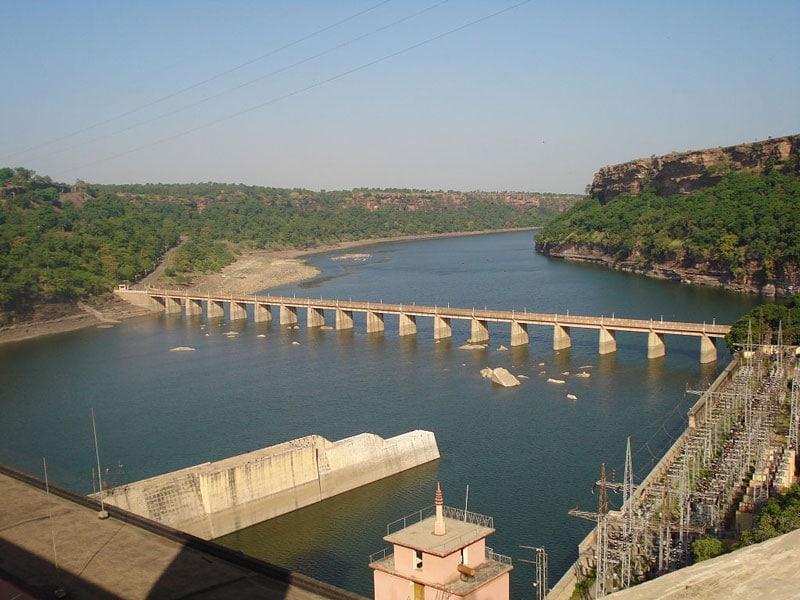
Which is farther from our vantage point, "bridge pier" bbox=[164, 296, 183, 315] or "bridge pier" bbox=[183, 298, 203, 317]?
"bridge pier" bbox=[164, 296, 183, 315]

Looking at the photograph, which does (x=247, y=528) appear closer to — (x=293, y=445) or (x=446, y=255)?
(x=293, y=445)

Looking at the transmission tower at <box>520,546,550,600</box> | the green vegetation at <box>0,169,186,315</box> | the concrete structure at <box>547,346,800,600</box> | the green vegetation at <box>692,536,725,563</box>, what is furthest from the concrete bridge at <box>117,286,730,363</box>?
the green vegetation at <box>692,536,725,563</box>

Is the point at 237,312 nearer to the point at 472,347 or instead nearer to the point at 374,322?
the point at 374,322

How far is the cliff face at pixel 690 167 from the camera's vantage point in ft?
382

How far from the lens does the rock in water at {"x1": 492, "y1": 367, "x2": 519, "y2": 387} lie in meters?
50.4

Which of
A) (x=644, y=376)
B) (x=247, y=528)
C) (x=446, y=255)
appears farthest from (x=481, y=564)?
(x=446, y=255)

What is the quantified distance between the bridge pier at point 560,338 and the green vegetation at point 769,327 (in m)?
12.2

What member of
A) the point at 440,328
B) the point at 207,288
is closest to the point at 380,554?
the point at 440,328

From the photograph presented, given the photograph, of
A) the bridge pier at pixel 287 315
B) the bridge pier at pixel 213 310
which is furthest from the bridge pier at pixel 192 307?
the bridge pier at pixel 287 315

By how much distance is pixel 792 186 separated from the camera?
338 feet

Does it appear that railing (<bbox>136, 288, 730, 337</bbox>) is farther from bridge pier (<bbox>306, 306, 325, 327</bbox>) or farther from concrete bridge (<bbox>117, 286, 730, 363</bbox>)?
bridge pier (<bbox>306, 306, 325, 327</bbox>)

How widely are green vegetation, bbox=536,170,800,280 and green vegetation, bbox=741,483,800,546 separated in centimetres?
6895

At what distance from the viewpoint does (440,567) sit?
15930 millimetres

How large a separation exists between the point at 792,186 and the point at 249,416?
83220 millimetres
